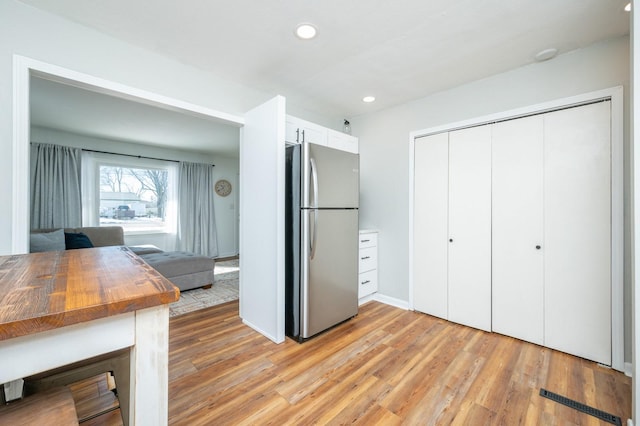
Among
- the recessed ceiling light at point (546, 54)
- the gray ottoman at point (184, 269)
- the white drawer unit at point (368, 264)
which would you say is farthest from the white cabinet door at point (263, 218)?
the recessed ceiling light at point (546, 54)

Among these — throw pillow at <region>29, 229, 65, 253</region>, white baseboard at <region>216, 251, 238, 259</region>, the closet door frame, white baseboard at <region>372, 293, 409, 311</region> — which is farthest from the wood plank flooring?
white baseboard at <region>216, 251, 238, 259</region>

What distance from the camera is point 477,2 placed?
1671 mm

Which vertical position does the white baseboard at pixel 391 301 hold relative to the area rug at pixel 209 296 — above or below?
above

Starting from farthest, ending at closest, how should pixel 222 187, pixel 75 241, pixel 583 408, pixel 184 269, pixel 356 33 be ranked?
pixel 222 187 < pixel 184 269 < pixel 75 241 < pixel 356 33 < pixel 583 408

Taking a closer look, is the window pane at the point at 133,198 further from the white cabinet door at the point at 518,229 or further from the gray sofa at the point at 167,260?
the white cabinet door at the point at 518,229

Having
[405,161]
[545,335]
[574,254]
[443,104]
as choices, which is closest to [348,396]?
[545,335]

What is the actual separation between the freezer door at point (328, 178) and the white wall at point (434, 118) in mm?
735

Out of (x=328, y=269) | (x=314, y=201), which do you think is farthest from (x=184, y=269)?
(x=314, y=201)

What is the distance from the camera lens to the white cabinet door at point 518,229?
2.36 m

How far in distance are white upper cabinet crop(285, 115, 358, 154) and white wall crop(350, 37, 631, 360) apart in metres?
0.37

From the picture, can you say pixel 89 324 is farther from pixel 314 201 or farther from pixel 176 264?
pixel 176 264

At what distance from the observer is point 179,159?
6035 mm

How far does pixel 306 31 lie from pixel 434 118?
1.71m

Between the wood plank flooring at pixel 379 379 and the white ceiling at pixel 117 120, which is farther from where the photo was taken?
the white ceiling at pixel 117 120
